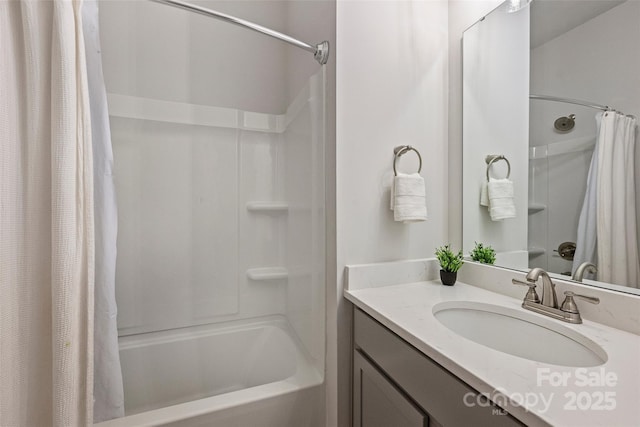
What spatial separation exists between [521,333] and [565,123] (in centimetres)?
67

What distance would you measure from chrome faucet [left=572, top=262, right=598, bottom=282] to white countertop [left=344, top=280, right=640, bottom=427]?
0.14 metres

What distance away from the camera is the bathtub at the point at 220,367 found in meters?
1.08

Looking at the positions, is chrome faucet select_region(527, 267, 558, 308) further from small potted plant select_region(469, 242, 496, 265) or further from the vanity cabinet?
the vanity cabinet

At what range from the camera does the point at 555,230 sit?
0.92 metres

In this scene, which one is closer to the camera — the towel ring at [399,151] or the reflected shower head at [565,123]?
the reflected shower head at [565,123]

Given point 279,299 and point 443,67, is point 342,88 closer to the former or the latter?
point 443,67

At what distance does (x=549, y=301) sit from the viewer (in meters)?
0.81

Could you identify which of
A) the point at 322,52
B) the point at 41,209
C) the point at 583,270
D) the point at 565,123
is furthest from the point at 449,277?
the point at 41,209

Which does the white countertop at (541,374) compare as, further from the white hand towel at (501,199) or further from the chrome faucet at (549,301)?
the white hand towel at (501,199)

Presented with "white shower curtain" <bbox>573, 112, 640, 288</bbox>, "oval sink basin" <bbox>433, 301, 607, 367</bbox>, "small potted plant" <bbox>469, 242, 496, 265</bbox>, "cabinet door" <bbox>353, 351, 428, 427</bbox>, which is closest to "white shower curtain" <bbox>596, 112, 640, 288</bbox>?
"white shower curtain" <bbox>573, 112, 640, 288</bbox>

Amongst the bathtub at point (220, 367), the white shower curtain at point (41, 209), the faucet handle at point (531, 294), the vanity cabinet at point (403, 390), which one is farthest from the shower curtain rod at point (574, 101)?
the white shower curtain at point (41, 209)

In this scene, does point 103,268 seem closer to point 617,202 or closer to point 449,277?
point 449,277

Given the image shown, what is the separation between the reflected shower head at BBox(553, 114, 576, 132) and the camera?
0.87 m

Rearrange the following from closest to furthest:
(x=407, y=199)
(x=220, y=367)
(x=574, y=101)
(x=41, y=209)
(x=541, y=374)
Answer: (x=541, y=374)
(x=41, y=209)
(x=574, y=101)
(x=407, y=199)
(x=220, y=367)
